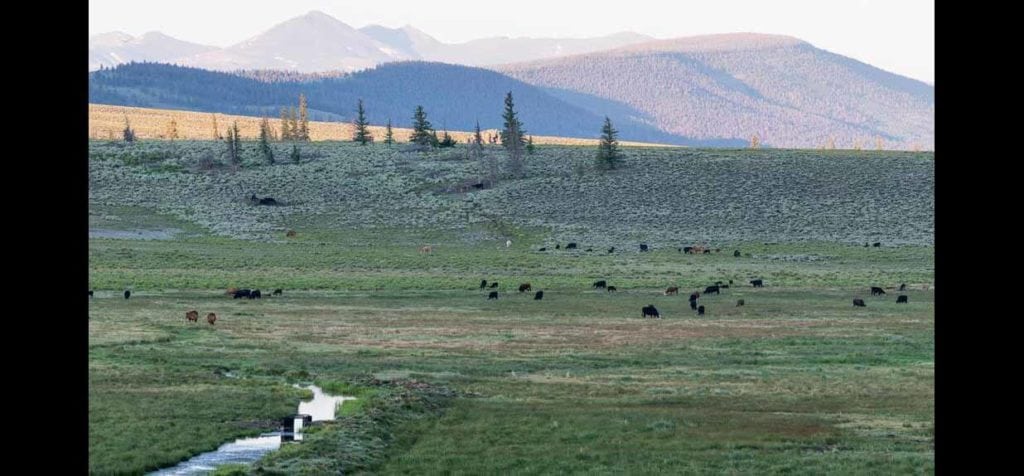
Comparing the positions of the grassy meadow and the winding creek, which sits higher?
the grassy meadow

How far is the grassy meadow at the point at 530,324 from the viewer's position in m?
23.0

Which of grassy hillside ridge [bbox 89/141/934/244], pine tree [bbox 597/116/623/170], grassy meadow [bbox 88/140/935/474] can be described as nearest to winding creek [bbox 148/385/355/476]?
grassy meadow [bbox 88/140/935/474]

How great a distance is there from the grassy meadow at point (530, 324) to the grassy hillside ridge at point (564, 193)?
1.64 ft

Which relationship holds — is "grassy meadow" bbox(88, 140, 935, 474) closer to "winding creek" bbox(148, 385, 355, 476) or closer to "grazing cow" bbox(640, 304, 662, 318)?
"winding creek" bbox(148, 385, 355, 476)

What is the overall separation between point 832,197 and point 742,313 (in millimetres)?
68600

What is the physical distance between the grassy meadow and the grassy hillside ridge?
50 cm

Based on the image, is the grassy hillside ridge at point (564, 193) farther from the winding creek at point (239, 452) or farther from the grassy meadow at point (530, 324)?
the winding creek at point (239, 452)

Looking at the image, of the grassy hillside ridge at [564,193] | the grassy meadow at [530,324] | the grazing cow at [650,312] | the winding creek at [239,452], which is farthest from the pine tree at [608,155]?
the winding creek at [239,452]

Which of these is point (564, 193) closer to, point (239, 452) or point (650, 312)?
point (650, 312)

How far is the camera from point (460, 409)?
89.9 feet

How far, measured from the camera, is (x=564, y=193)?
393 feet

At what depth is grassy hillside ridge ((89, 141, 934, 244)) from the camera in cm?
10462
